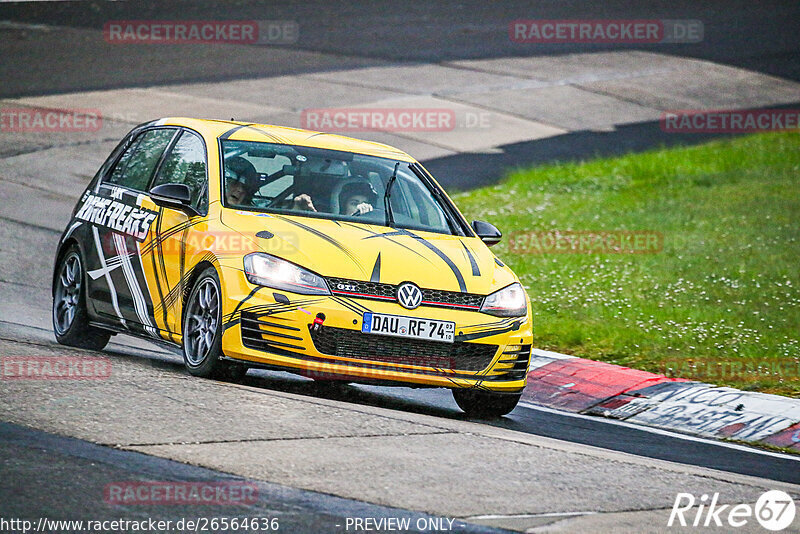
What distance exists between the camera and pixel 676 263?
583 inches

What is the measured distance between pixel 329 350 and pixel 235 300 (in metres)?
0.63

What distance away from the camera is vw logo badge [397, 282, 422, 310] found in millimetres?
7902

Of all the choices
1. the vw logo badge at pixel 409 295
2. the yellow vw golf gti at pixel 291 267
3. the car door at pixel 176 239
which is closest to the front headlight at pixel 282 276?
the yellow vw golf gti at pixel 291 267

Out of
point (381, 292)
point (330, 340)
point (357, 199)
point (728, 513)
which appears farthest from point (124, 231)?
point (728, 513)

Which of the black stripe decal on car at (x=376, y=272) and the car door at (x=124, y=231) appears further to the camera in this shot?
the car door at (x=124, y=231)

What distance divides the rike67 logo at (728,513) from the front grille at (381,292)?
6.87 feet

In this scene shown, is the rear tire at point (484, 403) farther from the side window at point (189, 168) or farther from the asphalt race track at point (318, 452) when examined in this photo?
the side window at point (189, 168)

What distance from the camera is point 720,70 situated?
30.8 meters

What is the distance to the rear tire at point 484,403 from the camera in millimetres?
8613

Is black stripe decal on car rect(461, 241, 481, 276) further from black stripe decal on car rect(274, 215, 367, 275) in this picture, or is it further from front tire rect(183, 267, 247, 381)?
front tire rect(183, 267, 247, 381)

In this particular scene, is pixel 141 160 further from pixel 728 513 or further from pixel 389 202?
pixel 728 513

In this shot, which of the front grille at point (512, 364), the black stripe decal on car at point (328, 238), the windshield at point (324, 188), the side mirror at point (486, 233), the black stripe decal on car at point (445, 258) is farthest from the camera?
the side mirror at point (486, 233)

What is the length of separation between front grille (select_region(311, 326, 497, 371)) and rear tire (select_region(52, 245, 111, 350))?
2.60m

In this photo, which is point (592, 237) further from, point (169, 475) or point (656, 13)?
point (656, 13)
